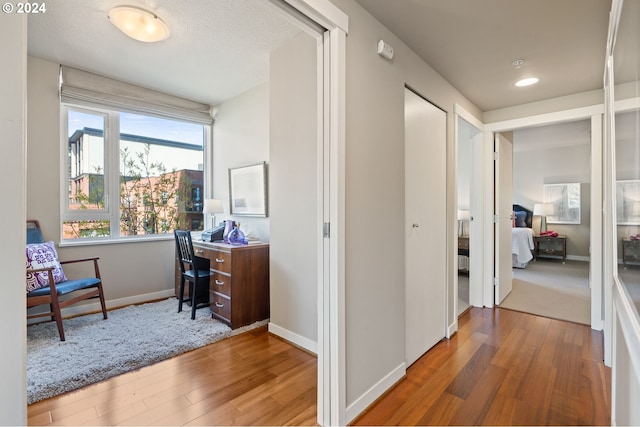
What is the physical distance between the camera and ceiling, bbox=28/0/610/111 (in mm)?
1791

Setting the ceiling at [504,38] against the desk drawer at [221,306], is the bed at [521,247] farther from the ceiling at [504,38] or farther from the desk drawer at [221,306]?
the desk drawer at [221,306]

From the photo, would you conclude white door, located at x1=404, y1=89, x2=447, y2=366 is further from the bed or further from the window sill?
the bed

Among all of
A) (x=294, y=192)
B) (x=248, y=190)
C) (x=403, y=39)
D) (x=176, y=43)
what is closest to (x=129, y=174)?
(x=248, y=190)

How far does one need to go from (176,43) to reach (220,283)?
7.20 ft

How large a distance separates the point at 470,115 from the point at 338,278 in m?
2.56

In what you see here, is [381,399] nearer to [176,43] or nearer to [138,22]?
[138,22]

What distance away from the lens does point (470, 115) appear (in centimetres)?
314

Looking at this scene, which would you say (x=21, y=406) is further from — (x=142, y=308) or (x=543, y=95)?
(x=543, y=95)

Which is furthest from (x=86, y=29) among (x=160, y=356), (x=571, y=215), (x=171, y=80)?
(x=571, y=215)

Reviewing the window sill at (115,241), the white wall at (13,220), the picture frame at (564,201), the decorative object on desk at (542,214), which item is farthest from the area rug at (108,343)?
the picture frame at (564,201)

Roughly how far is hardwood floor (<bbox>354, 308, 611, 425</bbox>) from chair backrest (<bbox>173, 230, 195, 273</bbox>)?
86.1 inches

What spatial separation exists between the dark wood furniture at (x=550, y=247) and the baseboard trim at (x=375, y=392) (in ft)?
20.2

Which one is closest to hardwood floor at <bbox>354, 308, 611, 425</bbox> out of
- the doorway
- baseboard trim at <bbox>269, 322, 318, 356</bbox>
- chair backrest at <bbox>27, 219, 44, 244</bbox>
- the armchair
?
baseboard trim at <bbox>269, 322, 318, 356</bbox>

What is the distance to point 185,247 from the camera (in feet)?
10.2
